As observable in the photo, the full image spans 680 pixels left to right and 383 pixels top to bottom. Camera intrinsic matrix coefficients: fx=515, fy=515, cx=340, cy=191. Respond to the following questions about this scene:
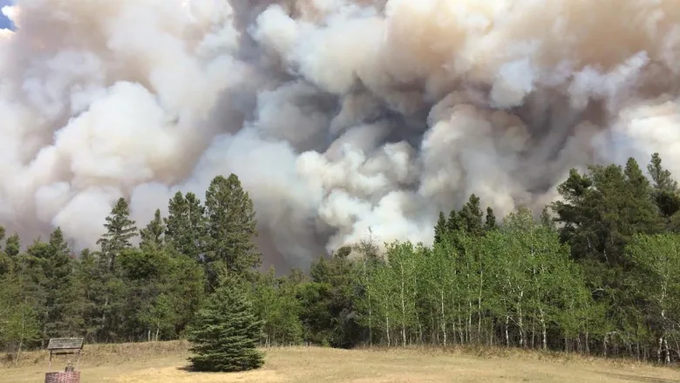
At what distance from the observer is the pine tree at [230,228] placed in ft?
266

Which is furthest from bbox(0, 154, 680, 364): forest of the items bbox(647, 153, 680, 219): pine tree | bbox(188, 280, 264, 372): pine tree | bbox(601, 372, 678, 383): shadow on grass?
bbox(188, 280, 264, 372): pine tree

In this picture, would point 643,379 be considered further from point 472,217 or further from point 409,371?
point 472,217

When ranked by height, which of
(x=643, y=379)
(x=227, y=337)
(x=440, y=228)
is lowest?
(x=643, y=379)

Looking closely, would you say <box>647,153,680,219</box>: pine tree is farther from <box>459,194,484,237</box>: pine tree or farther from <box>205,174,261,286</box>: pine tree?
<box>205,174,261,286</box>: pine tree

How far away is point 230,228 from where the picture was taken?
82625 mm

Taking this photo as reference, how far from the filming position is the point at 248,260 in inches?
3226

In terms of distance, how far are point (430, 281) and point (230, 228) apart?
4133cm

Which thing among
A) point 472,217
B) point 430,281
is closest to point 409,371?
point 430,281

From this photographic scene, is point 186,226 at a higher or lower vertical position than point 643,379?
higher

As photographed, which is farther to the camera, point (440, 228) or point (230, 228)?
point (230, 228)

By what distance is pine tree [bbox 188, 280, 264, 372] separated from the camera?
29.6 meters

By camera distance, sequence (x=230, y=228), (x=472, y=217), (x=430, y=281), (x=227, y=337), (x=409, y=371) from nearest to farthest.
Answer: (x=409, y=371) → (x=227, y=337) → (x=430, y=281) → (x=472, y=217) → (x=230, y=228)

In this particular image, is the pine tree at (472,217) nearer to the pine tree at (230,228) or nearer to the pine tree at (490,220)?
the pine tree at (490,220)

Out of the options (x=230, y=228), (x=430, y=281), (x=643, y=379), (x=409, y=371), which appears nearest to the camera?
(x=643, y=379)
